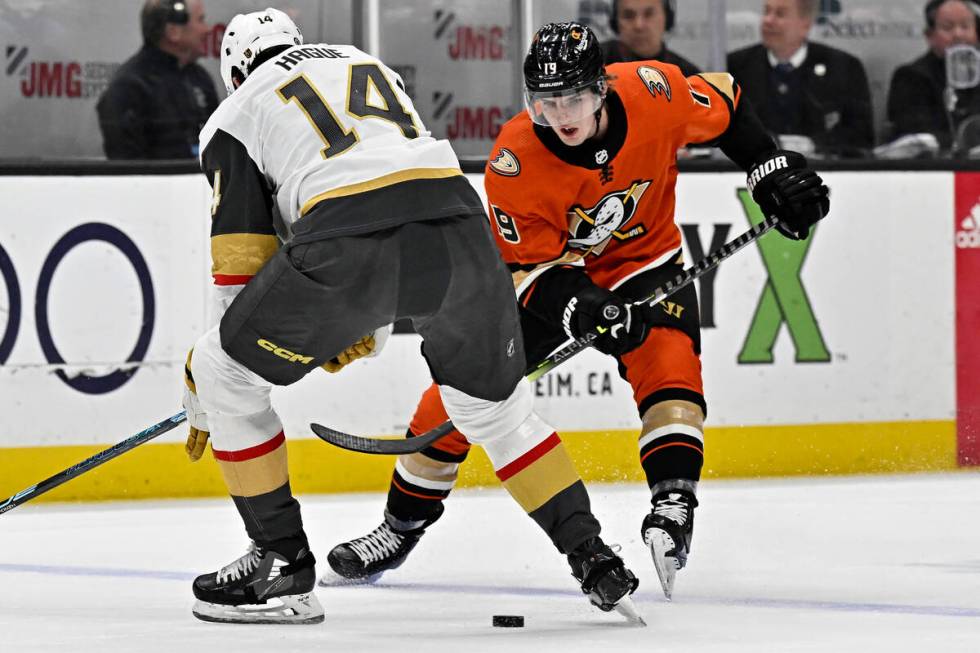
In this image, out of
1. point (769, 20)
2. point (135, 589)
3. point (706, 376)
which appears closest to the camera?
point (135, 589)

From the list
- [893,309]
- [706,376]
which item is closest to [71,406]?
[706,376]

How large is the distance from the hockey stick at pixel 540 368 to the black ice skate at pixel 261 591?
208 millimetres

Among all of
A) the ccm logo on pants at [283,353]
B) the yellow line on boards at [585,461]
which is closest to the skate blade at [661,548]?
the ccm logo on pants at [283,353]

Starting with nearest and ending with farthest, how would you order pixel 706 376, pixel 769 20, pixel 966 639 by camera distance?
pixel 966 639, pixel 706 376, pixel 769 20

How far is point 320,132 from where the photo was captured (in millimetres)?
2521

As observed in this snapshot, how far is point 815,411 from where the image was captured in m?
4.80

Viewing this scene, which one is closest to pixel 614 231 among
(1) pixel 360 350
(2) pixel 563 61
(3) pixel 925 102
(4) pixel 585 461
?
(2) pixel 563 61

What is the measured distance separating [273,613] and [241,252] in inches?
24.8

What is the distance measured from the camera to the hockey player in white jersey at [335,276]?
8.23 feet

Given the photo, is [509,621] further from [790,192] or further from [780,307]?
[780,307]

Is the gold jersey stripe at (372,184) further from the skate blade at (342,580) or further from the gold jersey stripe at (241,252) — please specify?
the skate blade at (342,580)

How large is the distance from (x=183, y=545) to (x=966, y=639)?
1.87 meters

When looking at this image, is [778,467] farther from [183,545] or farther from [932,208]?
[183,545]

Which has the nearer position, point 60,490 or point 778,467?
point 60,490
